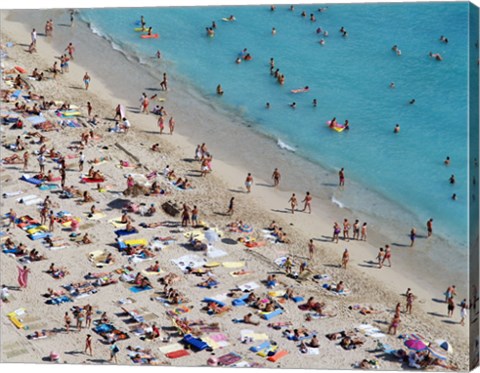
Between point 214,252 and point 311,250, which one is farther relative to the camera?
point 311,250

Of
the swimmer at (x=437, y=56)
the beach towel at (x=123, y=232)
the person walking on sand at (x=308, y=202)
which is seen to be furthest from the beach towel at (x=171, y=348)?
the swimmer at (x=437, y=56)

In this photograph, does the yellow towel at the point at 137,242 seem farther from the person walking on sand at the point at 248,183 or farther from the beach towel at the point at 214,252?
the person walking on sand at the point at 248,183

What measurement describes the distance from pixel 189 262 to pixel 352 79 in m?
16.9

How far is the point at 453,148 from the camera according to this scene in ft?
195

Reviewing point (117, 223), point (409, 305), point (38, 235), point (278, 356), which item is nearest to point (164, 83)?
point (117, 223)

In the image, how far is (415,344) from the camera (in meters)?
52.8

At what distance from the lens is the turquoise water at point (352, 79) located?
60.3 metres

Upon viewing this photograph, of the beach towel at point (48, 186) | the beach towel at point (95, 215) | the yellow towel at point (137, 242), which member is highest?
the beach towel at point (48, 186)

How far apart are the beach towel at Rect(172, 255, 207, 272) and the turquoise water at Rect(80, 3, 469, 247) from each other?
967 cm

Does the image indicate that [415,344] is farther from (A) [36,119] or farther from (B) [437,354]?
(A) [36,119]

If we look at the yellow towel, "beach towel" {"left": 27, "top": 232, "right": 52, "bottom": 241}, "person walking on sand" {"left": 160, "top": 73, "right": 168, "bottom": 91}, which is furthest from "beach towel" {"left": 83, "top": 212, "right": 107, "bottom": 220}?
"person walking on sand" {"left": 160, "top": 73, "right": 168, "bottom": 91}

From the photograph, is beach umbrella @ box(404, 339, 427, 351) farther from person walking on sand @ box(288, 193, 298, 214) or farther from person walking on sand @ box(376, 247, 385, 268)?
person walking on sand @ box(288, 193, 298, 214)

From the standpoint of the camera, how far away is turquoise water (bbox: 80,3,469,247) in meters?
60.3

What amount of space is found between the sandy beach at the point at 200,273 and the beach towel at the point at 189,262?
22cm
